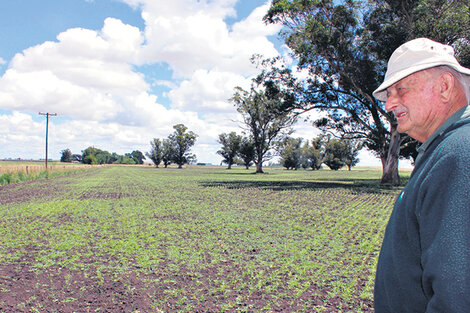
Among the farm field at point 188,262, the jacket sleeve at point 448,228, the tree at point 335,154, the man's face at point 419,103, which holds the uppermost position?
the tree at point 335,154

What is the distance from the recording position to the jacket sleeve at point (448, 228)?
975mm

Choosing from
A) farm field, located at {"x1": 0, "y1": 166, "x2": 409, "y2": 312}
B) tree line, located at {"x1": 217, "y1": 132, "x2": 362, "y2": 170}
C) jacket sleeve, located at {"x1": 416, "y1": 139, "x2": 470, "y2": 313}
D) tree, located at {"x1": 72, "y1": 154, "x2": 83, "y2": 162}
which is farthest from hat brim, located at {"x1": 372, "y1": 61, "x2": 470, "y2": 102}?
tree, located at {"x1": 72, "y1": 154, "x2": 83, "y2": 162}

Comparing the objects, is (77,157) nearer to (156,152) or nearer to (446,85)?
(156,152)

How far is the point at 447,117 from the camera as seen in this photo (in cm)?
132

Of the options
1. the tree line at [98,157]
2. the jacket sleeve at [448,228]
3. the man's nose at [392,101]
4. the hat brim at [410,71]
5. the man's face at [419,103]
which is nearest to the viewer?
the jacket sleeve at [448,228]

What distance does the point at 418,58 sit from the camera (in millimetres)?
1350

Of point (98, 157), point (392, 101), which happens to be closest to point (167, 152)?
point (98, 157)

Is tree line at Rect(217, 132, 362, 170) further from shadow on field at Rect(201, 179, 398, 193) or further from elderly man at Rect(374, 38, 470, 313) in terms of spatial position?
elderly man at Rect(374, 38, 470, 313)

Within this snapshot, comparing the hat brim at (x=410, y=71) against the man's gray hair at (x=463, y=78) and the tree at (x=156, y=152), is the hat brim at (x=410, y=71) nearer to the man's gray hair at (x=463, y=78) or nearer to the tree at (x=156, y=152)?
the man's gray hair at (x=463, y=78)

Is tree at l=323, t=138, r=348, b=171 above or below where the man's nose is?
above

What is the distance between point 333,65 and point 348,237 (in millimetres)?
18603

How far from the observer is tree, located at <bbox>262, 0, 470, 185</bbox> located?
19.8m

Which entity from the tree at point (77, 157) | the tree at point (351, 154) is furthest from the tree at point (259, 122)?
the tree at point (77, 157)

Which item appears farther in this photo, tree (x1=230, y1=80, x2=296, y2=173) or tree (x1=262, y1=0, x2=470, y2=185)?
tree (x1=230, y1=80, x2=296, y2=173)
